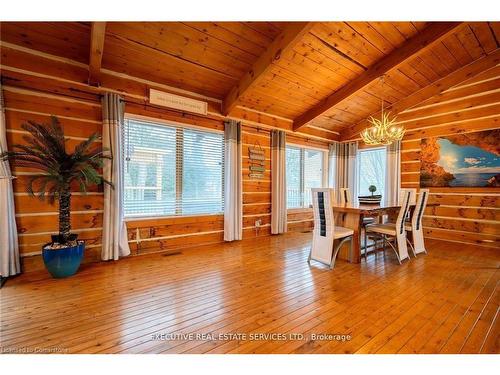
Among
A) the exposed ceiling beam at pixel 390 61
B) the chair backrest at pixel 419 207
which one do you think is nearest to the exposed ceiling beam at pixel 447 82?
the exposed ceiling beam at pixel 390 61

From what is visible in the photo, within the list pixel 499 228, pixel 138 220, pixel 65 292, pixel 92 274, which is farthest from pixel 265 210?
pixel 499 228

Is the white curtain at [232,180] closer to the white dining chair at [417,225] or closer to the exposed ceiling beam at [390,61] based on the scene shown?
the exposed ceiling beam at [390,61]

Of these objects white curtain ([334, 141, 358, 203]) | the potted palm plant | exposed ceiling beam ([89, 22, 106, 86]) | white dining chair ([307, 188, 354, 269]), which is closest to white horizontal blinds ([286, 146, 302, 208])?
white curtain ([334, 141, 358, 203])

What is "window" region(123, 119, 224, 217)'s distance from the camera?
11.5ft

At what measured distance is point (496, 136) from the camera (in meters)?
4.08

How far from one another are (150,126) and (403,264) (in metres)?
4.20

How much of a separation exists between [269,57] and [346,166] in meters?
3.91

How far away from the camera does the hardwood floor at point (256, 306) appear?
1.57 metres

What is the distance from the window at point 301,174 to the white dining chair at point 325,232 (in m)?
2.31

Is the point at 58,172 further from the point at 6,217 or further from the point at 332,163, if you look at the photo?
the point at 332,163

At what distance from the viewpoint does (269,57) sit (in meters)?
3.09

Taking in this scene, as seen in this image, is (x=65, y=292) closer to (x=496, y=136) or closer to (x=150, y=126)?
(x=150, y=126)

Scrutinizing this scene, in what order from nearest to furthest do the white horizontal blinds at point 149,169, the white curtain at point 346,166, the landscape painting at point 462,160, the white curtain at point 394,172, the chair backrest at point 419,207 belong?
the chair backrest at point 419,207
the white horizontal blinds at point 149,169
the landscape painting at point 462,160
the white curtain at point 394,172
the white curtain at point 346,166

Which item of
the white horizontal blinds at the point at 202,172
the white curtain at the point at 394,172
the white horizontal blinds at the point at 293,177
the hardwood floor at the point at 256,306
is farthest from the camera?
the white horizontal blinds at the point at 293,177
